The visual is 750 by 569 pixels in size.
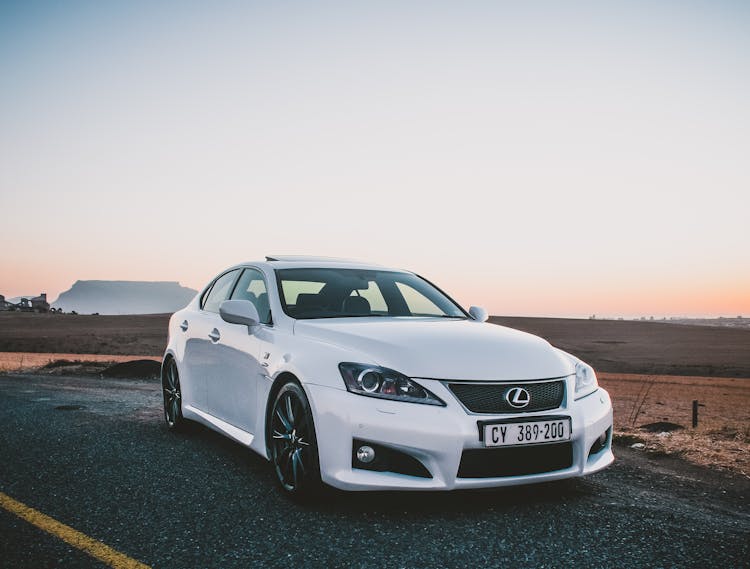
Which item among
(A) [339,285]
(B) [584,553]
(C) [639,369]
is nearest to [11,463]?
(A) [339,285]

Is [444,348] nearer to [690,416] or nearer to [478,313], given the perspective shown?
[478,313]

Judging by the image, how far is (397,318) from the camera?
Result: 518 centimetres

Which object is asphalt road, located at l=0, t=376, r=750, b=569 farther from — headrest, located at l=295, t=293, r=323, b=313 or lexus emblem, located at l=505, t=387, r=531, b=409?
headrest, located at l=295, t=293, r=323, b=313

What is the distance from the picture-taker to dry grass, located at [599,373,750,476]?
21.0 ft

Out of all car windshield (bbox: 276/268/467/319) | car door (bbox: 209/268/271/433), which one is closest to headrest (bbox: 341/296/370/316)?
car windshield (bbox: 276/268/467/319)

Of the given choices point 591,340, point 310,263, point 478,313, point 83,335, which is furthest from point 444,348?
point 591,340

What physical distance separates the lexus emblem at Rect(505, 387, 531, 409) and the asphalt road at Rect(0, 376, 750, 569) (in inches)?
26.8

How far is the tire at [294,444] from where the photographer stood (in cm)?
405

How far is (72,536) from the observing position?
354 cm

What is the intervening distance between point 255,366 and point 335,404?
112cm

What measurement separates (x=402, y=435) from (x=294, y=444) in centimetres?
84

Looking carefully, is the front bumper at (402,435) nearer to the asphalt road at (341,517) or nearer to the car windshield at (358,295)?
the asphalt road at (341,517)

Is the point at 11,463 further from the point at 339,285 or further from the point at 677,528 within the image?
the point at 677,528

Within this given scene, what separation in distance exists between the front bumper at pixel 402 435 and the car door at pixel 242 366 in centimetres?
94
